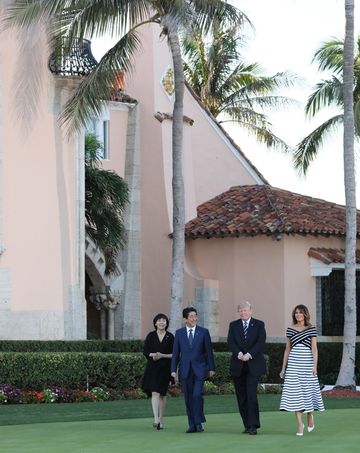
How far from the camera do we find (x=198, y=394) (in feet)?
54.2

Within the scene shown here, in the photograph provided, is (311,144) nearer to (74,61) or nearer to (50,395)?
(74,61)

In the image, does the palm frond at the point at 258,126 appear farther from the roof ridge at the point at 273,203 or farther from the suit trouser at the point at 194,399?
the suit trouser at the point at 194,399

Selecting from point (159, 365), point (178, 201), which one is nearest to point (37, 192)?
point (178, 201)

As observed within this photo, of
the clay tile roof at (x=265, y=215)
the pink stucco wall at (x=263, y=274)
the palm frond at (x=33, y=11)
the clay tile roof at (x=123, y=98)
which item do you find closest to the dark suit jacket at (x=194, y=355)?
the palm frond at (x=33, y=11)

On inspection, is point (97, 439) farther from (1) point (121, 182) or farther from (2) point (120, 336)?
(2) point (120, 336)

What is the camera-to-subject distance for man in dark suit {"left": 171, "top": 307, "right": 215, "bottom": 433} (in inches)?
655

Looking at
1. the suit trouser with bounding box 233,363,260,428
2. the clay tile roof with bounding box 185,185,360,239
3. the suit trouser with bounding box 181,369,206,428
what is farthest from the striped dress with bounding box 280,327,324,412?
the clay tile roof with bounding box 185,185,360,239

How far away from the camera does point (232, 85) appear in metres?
46.1

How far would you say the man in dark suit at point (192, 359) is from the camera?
54.5ft

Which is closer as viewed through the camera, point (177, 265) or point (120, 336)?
point (177, 265)

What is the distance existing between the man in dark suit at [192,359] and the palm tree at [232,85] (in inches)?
1043

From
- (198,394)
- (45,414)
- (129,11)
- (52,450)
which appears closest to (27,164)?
(129,11)

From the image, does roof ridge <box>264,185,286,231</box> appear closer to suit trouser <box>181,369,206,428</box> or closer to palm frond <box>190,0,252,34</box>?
→ palm frond <box>190,0,252,34</box>

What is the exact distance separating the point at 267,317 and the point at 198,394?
16560 mm
